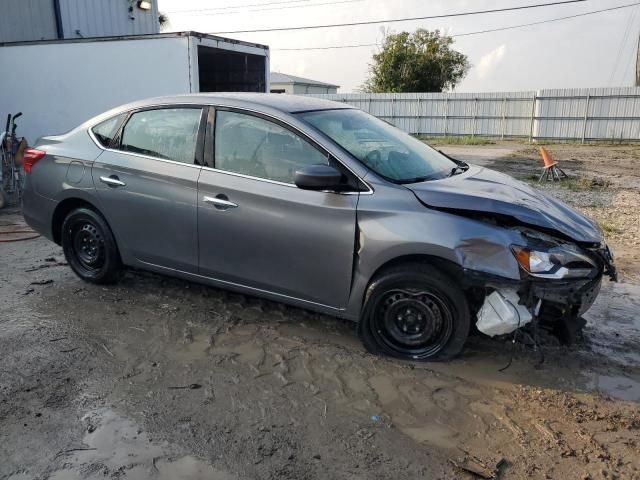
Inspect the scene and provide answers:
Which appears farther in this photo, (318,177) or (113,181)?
(113,181)

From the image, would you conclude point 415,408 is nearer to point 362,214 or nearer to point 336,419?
point 336,419

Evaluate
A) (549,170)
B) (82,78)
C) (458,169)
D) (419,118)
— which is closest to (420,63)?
(419,118)

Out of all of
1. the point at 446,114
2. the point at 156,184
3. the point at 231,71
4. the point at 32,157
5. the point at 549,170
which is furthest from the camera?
the point at 446,114

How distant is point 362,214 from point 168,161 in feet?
5.70

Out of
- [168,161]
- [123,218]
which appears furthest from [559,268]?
[123,218]

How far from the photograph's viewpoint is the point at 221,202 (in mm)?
4059

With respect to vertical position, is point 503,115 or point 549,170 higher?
point 503,115

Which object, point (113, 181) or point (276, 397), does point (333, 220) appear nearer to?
point (276, 397)

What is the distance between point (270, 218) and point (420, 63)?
112 ft

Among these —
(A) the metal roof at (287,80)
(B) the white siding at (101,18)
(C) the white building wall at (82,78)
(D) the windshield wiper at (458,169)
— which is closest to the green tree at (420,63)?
(A) the metal roof at (287,80)

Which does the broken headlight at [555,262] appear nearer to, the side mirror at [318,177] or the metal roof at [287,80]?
the side mirror at [318,177]

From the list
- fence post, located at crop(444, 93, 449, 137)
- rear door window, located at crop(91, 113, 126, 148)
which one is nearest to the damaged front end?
rear door window, located at crop(91, 113, 126, 148)

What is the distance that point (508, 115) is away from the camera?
27719 millimetres

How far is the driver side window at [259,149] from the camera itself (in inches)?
153
